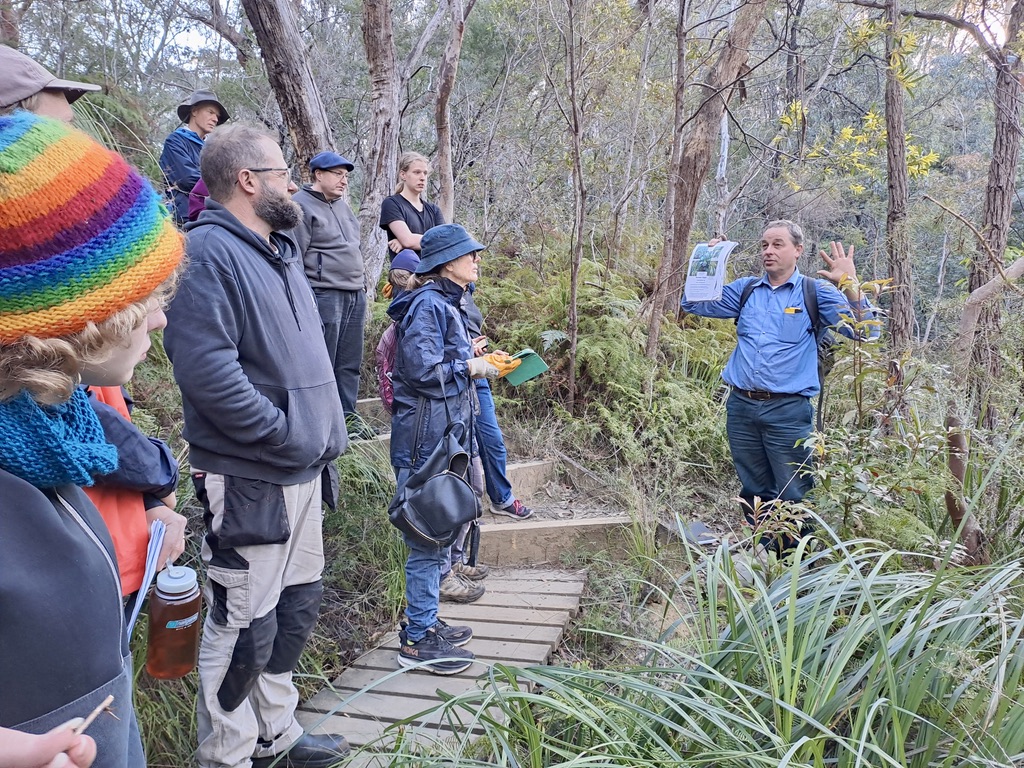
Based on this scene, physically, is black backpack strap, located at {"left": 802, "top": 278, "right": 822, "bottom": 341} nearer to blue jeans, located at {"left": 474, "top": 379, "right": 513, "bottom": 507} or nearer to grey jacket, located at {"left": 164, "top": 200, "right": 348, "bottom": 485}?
blue jeans, located at {"left": 474, "top": 379, "right": 513, "bottom": 507}

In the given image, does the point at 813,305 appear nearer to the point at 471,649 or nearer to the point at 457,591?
the point at 457,591

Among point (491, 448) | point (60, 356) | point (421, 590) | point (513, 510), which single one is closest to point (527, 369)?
point (491, 448)

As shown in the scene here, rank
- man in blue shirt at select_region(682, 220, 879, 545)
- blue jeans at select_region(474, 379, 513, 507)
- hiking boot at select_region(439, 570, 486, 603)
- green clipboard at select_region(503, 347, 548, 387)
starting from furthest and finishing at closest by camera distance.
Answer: blue jeans at select_region(474, 379, 513, 507), man in blue shirt at select_region(682, 220, 879, 545), green clipboard at select_region(503, 347, 548, 387), hiking boot at select_region(439, 570, 486, 603)

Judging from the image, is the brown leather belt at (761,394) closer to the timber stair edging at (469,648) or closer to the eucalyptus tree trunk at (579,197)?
the timber stair edging at (469,648)

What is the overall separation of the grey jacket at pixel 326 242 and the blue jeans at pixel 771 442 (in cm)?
286

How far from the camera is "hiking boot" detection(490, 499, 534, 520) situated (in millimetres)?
5164

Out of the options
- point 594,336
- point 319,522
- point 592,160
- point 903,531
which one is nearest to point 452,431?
point 319,522

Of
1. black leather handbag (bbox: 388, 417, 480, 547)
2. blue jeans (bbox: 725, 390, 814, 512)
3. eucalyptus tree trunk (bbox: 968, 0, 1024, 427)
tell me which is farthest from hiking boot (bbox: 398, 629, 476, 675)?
eucalyptus tree trunk (bbox: 968, 0, 1024, 427)

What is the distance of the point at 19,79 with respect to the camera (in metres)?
2.34

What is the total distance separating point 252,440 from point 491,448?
2.68 metres

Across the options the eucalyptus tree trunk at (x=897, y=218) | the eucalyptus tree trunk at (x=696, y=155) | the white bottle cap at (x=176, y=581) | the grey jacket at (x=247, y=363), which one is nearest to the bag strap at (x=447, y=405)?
the grey jacket at (x=247, y=363)

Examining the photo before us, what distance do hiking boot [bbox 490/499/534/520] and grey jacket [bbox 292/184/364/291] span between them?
74.8 inches

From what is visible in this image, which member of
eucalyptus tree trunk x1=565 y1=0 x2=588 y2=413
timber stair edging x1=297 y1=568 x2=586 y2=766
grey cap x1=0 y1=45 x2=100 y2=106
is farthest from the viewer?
eucalyptus tree trunk x1=565 y1=0 x2=588 y2=413

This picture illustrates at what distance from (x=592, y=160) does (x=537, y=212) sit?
134cm
